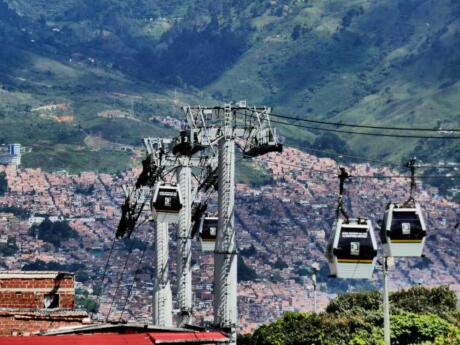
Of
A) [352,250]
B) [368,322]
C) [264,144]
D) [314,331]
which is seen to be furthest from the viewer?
[368,322]

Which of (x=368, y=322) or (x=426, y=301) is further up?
(x=426, y=301)

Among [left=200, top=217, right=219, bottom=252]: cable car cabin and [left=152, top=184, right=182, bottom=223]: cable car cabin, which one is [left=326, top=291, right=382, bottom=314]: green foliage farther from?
[left=152, top=184, right=182, bottom=223]: cable car cabin

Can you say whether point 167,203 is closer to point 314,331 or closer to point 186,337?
point 186,337

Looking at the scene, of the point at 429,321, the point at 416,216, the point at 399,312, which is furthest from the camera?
the point at 399,312

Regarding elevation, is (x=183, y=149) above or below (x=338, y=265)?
above

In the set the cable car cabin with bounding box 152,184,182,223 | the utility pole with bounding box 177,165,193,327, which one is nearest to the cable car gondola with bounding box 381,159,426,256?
the cable car cabin with bounding box 152,184,182,223

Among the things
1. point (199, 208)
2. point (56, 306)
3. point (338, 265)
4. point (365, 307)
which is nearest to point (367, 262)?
point (338, 265)

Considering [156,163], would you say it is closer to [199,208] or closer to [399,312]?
[199,208]

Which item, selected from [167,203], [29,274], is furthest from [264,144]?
[29,274]
